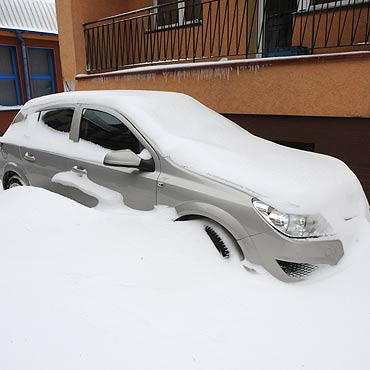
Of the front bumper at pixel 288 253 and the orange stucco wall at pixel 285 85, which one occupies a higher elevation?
the orange stucco wall at pixel 285 85

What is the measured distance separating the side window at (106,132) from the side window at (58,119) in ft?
0.86

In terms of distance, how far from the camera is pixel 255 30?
266 inches

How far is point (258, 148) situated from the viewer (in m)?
3.30

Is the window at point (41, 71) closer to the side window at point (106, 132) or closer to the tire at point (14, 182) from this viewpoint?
the tire at point (14, 182)

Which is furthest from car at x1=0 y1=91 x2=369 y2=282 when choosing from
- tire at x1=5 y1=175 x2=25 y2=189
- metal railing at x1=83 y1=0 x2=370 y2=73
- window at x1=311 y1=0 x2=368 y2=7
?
window at x1=311 y1=0 x2=368 y2=7

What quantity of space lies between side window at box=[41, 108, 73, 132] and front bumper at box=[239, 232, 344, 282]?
7.72 ft

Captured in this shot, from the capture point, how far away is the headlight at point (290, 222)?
239 cm

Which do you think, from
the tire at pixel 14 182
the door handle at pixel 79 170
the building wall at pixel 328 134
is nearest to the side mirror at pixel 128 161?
the door handle at pixel 79 170

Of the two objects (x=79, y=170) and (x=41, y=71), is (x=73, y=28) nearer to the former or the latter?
(x=79, y=170)

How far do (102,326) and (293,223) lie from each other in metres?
1.34

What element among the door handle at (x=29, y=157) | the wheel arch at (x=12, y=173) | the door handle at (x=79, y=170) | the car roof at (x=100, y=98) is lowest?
the wheel arch at (x=12, y=173)

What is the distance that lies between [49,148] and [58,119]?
349 mm

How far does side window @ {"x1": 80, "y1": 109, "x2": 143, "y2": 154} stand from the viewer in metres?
3.21

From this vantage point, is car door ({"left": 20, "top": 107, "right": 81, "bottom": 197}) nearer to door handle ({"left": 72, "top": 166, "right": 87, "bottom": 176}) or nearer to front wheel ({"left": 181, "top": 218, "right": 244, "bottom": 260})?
door handle ({"left": 72, "top": 166, "right": 87, "bottom": 176})
